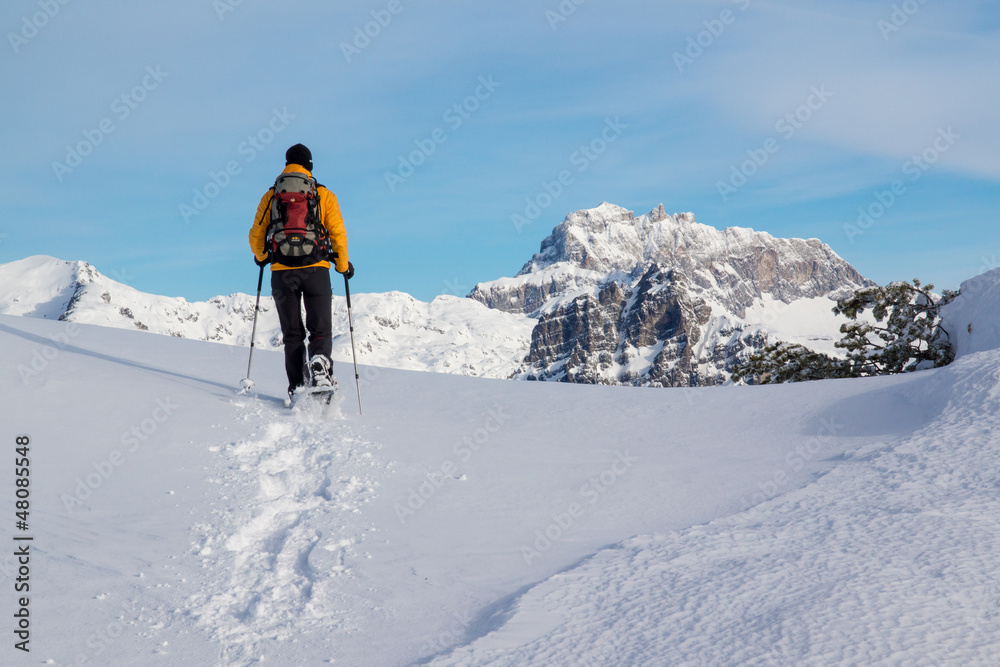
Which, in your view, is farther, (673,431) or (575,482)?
(673,431)

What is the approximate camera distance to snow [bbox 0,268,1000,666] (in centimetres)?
335

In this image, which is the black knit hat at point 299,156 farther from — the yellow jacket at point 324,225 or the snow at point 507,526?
the snow at point 507,526

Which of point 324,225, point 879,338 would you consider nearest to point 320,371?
point 324,225

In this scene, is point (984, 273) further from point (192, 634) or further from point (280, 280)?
point (192, 634)

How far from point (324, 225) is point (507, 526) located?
4.23 meters

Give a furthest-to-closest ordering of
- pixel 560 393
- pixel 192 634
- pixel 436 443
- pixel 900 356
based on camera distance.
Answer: pixel 900 356 < pixel 560 393 < pixel 436 443 < pixel 192 634

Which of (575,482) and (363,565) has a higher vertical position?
(575,482)

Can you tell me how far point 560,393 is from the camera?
9625mm

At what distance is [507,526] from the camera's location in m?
5.13

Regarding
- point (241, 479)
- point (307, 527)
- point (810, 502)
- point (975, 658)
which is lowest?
point (975, 658)

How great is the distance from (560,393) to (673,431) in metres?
2.35

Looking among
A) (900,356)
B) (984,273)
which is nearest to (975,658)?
(984,273)

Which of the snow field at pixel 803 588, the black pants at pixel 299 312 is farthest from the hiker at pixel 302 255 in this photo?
the snow field at pixel 803 588

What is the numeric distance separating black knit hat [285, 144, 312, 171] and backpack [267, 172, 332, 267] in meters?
0.25
